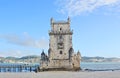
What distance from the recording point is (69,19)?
107m

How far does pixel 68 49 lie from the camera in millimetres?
105125

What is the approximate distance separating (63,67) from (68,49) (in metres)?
5.78

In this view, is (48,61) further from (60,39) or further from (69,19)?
(69,19)

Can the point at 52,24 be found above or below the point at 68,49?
above

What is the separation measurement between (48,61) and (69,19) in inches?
575

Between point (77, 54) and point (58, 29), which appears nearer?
point (58, 29)

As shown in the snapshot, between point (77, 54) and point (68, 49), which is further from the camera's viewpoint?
point (77, 54)

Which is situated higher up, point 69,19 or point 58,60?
point 69,19

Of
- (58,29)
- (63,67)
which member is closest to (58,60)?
(63,67)

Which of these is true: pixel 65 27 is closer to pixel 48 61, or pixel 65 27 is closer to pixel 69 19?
pixel 69 19

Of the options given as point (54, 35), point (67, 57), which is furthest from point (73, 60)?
point (54, 35)

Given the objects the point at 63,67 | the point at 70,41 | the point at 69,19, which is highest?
the point at 69,19

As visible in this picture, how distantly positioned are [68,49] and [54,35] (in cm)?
609

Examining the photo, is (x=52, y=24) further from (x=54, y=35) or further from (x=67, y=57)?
(x=67, y=57)
